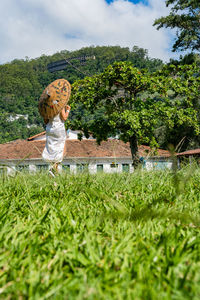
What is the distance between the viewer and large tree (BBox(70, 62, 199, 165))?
1700 centimetres

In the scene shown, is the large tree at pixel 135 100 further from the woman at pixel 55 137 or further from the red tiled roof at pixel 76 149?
the red tiled roof at pixel 76 149

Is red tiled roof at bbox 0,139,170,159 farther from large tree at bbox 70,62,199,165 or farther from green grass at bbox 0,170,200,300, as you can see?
green grass at bbox 0,170,200,300

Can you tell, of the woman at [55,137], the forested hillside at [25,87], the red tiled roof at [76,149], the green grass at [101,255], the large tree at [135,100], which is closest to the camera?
the green grass at [101,255]

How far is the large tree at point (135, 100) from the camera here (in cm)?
1700

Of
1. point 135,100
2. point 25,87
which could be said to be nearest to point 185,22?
point 135,100

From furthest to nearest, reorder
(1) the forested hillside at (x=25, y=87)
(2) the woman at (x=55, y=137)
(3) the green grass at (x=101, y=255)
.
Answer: (1) the forested hillside at (x=25, y=87) → (2) the woman at (x=55, y=137) → (3) the green grass at (x=101, y=255)

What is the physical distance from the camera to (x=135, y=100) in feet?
59.9

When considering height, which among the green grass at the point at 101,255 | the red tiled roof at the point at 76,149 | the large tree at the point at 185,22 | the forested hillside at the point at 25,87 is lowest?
the green grass at the point at 101,255

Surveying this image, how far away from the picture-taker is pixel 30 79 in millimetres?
96875

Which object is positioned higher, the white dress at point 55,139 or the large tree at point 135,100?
the large tree at point 135,100

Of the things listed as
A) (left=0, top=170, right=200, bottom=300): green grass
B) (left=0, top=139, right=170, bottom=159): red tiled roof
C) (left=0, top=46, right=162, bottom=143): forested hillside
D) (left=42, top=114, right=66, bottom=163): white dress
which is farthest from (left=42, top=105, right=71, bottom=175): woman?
(left=0, top=46, right=162, bottom=143): forested hillside

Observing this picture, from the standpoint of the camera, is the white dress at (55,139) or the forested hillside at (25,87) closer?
the white dress at (55,139)

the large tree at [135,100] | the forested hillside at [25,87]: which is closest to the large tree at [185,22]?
the large tree at [135,100]

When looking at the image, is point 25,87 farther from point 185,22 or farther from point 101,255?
point 101,255
